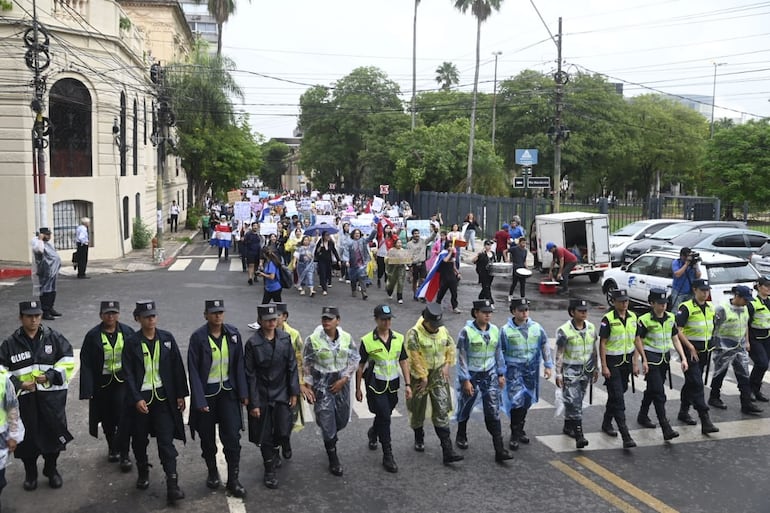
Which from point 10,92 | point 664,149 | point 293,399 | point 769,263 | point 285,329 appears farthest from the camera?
point 664,149

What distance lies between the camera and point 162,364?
6.62m

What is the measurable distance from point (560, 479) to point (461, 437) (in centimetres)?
123

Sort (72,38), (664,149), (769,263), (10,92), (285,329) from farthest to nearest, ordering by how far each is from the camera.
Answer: (664,149) → (72,38) → (10,92) → (769,263) → (285,329)

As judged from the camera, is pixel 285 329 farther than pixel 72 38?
No

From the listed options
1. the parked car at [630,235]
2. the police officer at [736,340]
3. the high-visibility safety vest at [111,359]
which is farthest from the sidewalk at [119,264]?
the police officer at [736,340]

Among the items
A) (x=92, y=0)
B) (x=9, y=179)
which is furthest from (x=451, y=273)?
(x=92, y=0)

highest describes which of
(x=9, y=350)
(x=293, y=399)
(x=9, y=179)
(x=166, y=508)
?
(x=9, y=179)

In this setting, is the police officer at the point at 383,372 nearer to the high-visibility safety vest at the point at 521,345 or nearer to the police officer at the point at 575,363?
the high-visibility safety vest at the point at 521,345

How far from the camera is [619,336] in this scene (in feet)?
26.7

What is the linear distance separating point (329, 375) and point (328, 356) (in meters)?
0.19

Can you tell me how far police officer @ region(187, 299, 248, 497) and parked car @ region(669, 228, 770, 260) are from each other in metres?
17.5

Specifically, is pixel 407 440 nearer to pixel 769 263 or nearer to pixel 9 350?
pixel 9 350

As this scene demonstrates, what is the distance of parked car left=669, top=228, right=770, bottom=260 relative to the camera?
837 inches

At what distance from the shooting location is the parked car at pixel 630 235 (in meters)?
24.5
